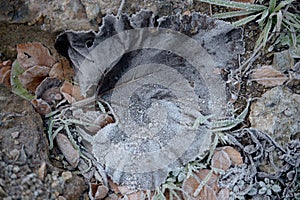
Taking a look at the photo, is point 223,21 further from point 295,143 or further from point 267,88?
point 295,143

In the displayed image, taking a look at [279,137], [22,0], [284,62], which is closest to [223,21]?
[284,62]

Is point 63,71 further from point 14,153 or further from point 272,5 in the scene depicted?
point 272,5

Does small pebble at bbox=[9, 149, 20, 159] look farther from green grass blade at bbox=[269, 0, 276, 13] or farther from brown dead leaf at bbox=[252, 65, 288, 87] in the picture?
green grass blade at bbox=[269, 0, 276, 13]

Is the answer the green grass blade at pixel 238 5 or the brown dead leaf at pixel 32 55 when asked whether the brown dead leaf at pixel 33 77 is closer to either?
the brown dead leaf at pixel 32 55

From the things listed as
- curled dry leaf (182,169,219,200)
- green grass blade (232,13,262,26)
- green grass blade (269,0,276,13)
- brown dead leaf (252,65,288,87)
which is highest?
green grass blade (269,0,276,13)

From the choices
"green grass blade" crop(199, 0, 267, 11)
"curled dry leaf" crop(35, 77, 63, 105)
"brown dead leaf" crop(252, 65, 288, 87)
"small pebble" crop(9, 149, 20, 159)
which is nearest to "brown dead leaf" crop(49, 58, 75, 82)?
"curled dry leaf" crop(35, 77, 63, 105)

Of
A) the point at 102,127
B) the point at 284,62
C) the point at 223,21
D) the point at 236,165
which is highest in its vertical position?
the point at 223,21

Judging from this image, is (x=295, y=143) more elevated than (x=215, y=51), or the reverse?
(x=215, y=51)
